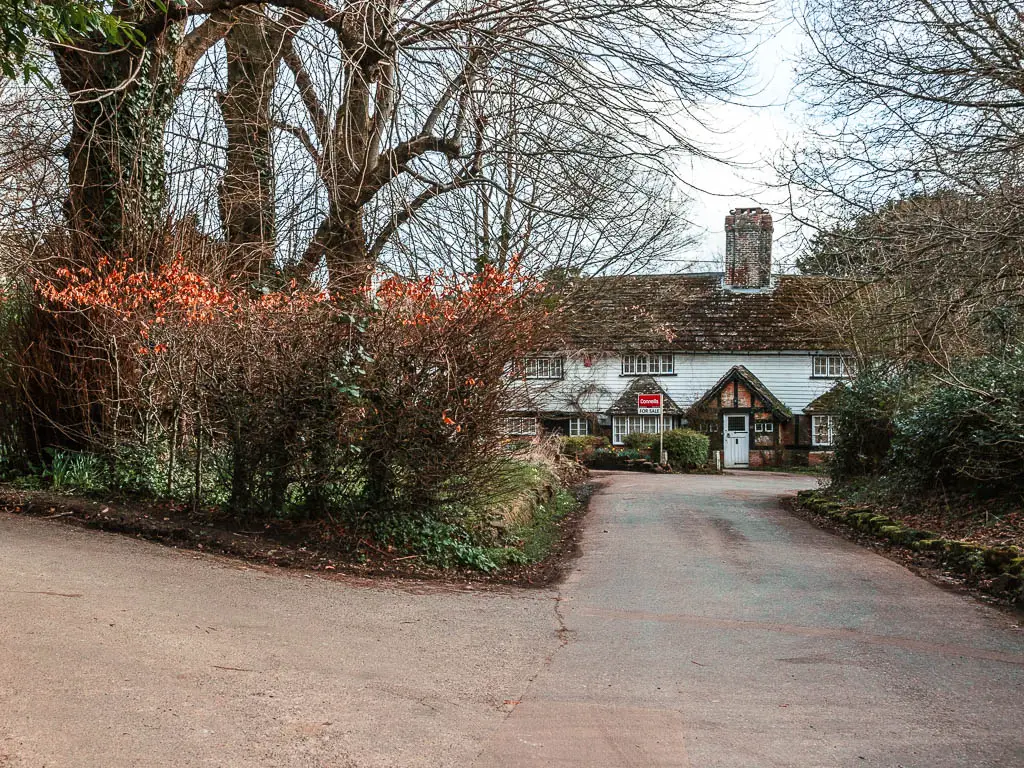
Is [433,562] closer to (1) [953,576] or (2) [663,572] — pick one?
(2) [663,572]

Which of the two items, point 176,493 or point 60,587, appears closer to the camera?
point 60,587

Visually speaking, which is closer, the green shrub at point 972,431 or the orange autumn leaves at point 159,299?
the orange autumn leaves at point 159,299

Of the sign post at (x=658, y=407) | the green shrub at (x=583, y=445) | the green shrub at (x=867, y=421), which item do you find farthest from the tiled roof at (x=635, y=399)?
the green shrub at (x=867, y=421)

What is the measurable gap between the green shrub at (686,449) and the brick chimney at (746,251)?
30.2 ft

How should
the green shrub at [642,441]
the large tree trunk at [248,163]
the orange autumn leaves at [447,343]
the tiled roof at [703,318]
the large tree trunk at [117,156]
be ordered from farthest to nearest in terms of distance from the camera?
the green shrub at [642,441], the tiled roof at [703,318], the large tree trunk at [248,163], the large tree trunk at [117,156], the orange autumn leaves at [447,343]

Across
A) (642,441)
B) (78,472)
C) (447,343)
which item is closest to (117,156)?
(78,472)

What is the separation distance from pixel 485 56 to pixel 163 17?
12.9 feet

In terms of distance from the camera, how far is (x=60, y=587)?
22.4ft

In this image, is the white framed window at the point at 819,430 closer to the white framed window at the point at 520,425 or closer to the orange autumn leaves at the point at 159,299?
the white framed window at the point at 520,425

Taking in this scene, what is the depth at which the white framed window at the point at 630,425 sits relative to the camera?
40812 millimetres

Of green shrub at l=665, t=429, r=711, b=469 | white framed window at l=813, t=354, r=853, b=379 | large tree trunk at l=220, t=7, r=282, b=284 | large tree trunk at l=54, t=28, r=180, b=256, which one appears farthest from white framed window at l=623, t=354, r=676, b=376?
large tree trunk at l=54, t=28, r=180, b=256

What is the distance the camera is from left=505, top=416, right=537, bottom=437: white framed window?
9.93 m

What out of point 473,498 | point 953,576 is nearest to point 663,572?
point 473,498

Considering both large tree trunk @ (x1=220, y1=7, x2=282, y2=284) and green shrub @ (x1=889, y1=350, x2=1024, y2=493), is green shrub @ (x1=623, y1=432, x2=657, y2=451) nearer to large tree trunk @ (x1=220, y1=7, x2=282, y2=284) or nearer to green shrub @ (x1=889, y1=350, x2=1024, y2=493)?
green shrub @ (x1=889, y1=350, x2=1024, y2=493)
